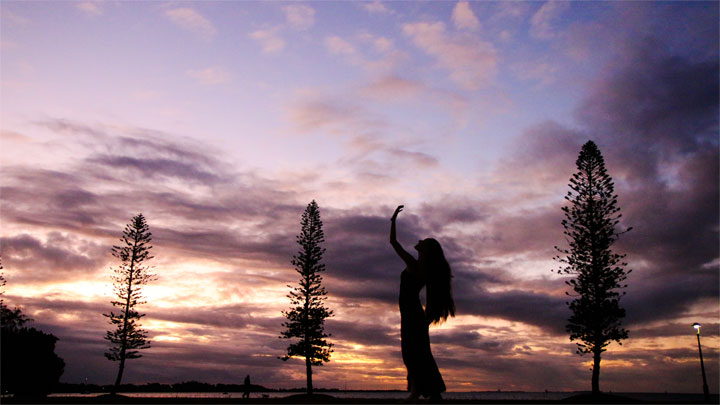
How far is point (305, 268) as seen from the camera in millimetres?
38906

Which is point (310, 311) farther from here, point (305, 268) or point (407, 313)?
point (407, 313)

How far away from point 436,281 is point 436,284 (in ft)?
0.11

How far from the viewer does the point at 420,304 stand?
247 inches

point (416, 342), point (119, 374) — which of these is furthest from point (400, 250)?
point (119, 374)

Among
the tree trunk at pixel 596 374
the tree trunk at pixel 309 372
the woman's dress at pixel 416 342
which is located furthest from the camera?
the tree trunk at pixel 309 372

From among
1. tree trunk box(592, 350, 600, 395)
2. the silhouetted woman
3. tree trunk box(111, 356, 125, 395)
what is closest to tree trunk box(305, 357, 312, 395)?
tree trunk box(111, 356, 125, 395)

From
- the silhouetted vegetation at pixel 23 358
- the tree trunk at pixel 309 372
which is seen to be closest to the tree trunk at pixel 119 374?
the silhouetted vegetation at pixel 23 358

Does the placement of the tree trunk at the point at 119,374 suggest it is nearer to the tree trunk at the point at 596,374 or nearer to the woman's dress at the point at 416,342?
the tree trunk at the point at 596,374

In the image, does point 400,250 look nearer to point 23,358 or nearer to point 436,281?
point 436,281

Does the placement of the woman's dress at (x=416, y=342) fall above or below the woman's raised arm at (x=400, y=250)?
below

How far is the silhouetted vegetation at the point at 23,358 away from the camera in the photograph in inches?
1610

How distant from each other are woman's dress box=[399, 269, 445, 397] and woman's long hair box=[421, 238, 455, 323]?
111mm

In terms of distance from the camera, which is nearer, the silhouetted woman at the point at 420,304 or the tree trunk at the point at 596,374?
the silhouetted woman at the point at 420,304

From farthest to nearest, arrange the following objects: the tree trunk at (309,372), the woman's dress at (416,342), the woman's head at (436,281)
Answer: the tree trunk at (309,372) < the woman's head at (436,281) < the woman's dress at (416,342)
